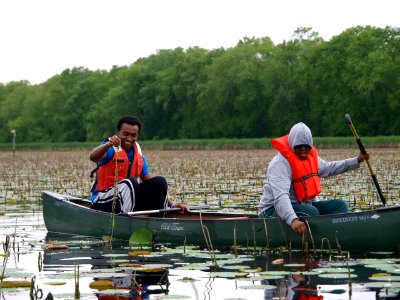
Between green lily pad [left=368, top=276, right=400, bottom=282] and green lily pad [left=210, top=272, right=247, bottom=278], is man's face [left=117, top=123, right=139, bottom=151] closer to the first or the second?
green lily pad [left=210, top=272, right=247, bottom=278]

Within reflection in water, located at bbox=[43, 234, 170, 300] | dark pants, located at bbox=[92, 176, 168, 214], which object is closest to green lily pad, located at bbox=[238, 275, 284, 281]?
reflection in water, located at bbox=[43, 234, 170, 300]

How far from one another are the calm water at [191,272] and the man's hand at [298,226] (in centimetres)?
22

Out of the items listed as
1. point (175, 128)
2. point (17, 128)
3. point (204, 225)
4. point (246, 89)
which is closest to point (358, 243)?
point (204, 225)

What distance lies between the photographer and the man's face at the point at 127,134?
28.6 ft

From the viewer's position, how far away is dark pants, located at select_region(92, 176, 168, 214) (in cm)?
877

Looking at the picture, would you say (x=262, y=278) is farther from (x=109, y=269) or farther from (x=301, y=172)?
(x=301, y=172)

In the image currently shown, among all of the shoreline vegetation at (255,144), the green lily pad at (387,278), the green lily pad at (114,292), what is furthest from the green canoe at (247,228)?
the shoreline vegetation at (255,144)

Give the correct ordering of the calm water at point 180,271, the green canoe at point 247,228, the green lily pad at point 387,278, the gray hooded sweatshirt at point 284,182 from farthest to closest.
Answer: the gray hooded sweatshirt at point 284,182, the green canoe at point 247,228, the green lily pad at point 387,278, the calm water at point 180,271

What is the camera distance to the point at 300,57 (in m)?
73.2

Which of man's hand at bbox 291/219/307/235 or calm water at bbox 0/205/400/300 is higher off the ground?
man's hand at bbox 291/219/307/235

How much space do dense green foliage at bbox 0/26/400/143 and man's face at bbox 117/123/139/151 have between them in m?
51.4

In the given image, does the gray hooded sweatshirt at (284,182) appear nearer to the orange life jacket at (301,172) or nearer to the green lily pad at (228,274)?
the orange life jacket at (301,172)

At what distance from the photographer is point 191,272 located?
6242 mm

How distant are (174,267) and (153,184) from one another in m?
2.47
